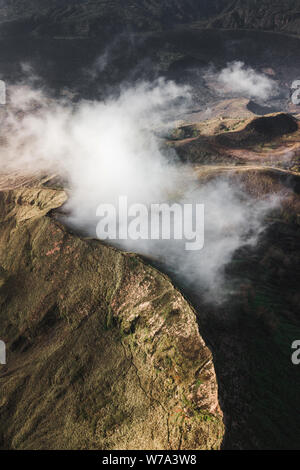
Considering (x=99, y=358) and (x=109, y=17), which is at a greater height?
(x=109, y=17)

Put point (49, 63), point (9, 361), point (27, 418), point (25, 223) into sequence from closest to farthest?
point (27, 418) < point (9, 361) < point (25, 223) < point (49, 63)

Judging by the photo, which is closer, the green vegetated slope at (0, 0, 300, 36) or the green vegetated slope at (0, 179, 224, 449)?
the green vegetated slope at (0, 179, 224, 449)

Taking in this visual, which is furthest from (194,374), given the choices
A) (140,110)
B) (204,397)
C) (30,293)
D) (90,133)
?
(140,110)

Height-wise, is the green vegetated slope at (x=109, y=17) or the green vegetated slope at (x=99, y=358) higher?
the green vegetated slope at (x=109, y=17)

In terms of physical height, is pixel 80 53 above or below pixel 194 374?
above

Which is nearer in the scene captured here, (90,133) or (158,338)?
(158,338)

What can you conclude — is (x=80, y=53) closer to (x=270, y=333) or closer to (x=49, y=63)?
(x=49, y=63)
